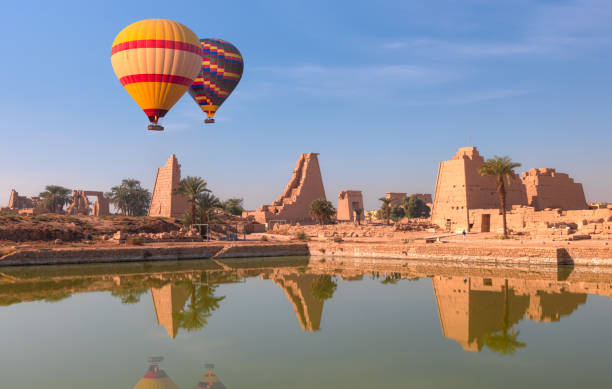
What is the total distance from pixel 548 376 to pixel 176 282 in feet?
45.1

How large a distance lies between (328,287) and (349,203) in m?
36.8

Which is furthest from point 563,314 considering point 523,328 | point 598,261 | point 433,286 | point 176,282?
A: point 176,282

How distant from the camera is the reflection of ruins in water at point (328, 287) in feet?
39.8

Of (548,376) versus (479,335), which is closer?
(548,376)

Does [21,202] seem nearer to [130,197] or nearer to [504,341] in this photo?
[130,197]

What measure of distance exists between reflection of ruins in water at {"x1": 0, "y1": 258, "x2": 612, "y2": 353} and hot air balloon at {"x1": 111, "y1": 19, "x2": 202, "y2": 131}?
6.16 meters

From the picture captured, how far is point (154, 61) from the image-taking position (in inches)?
676

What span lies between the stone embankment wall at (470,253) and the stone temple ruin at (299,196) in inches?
652

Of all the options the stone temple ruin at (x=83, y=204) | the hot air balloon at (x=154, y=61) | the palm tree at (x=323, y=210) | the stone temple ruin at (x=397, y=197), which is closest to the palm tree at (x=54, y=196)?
the stone temple ruin at (x=83, y=204)

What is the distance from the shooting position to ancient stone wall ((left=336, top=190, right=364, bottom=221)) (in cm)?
5409

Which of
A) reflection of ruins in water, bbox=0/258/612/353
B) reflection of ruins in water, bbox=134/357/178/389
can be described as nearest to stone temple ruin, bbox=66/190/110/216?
reflection of ruins in water, bbox=0/258/612/353

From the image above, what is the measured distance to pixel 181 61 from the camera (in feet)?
57.8

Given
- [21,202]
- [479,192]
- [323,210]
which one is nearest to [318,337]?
[479,192]

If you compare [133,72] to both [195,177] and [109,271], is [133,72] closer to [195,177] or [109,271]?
[109,271]
